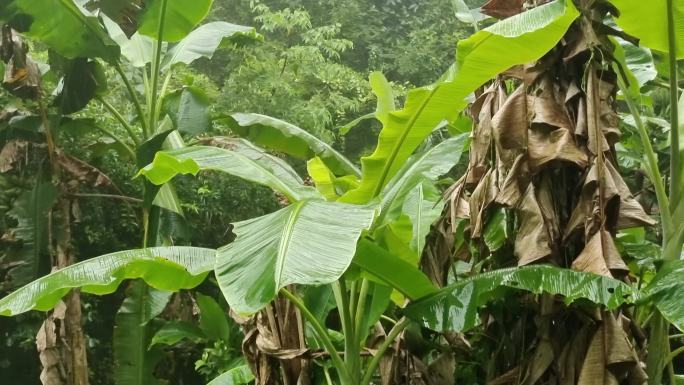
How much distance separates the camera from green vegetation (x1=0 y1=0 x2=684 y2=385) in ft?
5.90

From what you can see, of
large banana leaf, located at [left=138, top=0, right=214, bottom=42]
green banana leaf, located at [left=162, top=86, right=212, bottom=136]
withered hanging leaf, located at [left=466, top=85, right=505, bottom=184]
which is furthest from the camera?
green banana leaf, located at [left=162, top=86, right=212, bottom=136]

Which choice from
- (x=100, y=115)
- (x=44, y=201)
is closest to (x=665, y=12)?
(x=44, y=201)

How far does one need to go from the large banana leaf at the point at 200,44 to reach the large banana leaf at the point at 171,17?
44 cm

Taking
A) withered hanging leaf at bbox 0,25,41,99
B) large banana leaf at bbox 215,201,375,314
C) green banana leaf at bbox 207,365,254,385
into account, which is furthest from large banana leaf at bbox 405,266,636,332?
withered hanging leaf at bbox 0,25,41,99

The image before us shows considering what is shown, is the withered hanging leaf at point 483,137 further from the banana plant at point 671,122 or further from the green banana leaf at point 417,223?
the banana plant at point 671,122

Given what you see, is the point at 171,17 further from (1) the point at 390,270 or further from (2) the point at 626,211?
(2) the point at 626,211

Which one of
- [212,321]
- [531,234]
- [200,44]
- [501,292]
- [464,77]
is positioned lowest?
[212,321]

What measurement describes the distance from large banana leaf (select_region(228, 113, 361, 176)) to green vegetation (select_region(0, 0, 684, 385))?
0.01 m

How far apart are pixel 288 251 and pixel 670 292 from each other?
0.93m

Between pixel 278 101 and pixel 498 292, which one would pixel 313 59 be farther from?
pixel 498 292

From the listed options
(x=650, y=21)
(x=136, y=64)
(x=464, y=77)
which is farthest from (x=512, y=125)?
(x=136, y=64)

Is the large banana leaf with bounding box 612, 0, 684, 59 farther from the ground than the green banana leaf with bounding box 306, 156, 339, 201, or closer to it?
farther from the ground

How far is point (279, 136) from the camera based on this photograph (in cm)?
349

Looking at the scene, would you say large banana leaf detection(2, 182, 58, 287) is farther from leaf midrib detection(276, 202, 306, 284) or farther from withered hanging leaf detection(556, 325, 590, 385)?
withered hanging leaf detection(556, 325, 590, 385)
